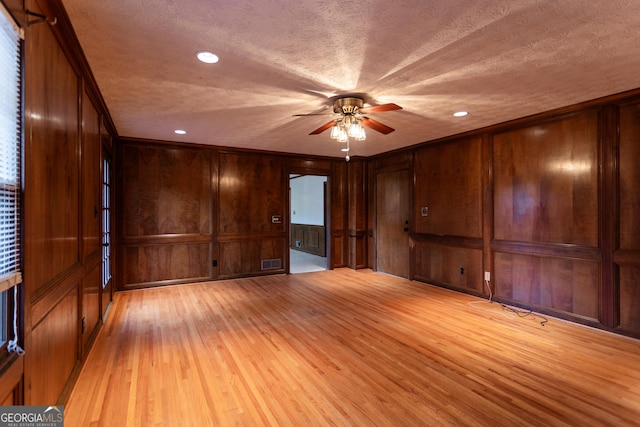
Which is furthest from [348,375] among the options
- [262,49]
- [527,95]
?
[527,95]

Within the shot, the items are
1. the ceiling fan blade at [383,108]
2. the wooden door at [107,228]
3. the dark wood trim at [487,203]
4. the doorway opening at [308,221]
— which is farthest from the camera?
the doorway opening at [308,221]

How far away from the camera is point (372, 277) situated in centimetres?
586

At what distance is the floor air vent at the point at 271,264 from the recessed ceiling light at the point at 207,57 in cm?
415

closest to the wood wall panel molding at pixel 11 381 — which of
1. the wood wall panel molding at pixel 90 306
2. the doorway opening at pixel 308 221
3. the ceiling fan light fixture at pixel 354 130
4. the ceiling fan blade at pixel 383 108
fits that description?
the wood wall panel molding at pixel 90 306

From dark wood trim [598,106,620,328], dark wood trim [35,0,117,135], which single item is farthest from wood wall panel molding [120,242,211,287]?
dark wood trim [598,106,620,328]

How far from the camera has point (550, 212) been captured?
3680 mm

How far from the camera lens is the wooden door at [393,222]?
19.1 feet

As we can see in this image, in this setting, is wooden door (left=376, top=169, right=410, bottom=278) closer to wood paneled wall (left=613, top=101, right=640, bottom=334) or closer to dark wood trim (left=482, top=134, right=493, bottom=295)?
dark wood trim (left=482, top=134, right=493, bottom=295)

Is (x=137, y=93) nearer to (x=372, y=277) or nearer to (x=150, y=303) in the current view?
(x=150, y=303)

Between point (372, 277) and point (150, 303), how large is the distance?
12.0ft

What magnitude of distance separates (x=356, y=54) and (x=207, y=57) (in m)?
1.10

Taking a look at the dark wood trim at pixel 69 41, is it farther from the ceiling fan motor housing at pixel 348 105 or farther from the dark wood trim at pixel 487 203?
the dark wood trim at pixel 487 203

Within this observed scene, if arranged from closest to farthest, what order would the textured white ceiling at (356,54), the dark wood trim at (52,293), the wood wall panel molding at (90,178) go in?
the dark wood trim at (52,293), the textured white ceiling at (356,54), the wood wall panel molding at (90,178)

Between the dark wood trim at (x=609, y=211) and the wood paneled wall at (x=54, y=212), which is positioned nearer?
the wood paneled wall at (x=54, y=212)
